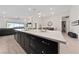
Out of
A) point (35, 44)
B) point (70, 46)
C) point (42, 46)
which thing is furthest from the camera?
point (35, 44)

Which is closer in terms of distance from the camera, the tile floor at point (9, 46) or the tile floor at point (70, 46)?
the tile floor at point (70, 46)

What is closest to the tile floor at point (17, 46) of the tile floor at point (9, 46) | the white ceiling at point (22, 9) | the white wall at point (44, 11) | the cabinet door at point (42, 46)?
the tile floor at point (9, 46)

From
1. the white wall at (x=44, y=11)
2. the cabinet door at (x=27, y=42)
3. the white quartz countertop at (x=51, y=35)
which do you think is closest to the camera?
the white quartz countertop at (x=51, y=35)

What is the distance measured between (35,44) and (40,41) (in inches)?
5.9

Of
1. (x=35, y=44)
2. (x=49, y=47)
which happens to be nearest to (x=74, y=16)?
(x=49, y=47)

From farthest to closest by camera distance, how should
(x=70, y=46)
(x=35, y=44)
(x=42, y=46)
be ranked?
(x=35, y=44) → (x=42, y=46) → (x=70, y=46)

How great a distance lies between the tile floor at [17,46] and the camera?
1809 mm

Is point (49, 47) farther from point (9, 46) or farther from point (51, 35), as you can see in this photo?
point (9, 46)

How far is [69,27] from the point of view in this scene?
6.15 feet

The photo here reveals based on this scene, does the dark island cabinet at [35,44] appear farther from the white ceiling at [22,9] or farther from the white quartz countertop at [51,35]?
the white ceiling at [22,9]

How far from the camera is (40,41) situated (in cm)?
198
